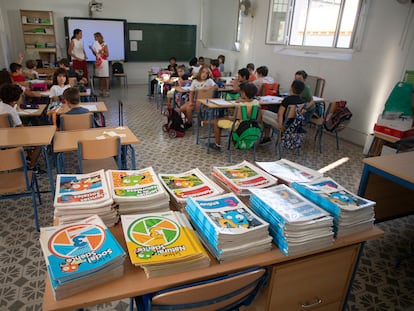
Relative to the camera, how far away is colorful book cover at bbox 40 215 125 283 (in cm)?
99

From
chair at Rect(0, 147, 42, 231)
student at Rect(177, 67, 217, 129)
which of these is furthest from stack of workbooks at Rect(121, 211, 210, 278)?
student at Rect(177, 67, 217, 129)

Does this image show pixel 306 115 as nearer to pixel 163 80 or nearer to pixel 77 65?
pixel 163 80

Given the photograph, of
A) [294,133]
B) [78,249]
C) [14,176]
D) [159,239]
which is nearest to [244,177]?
[159,239]

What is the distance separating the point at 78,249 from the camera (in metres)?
1.09

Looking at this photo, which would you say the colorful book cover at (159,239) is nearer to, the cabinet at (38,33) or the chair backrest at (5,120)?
the chair backrest at (5,120)

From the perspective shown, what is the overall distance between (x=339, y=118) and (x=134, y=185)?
4790 mm

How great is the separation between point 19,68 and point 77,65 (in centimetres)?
316

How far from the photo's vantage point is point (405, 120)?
4.25 m

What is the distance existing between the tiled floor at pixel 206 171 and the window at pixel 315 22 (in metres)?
2.50

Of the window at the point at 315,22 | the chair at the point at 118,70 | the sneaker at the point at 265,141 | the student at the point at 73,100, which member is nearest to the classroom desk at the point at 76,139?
the student at the point at 73,100

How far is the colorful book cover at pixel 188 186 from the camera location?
1.53 metres

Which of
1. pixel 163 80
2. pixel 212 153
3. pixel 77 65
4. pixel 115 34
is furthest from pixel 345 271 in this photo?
pixel 115 34

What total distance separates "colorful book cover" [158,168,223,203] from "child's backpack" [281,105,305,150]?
3026 mm

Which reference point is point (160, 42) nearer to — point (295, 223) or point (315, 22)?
point (315, 22)
